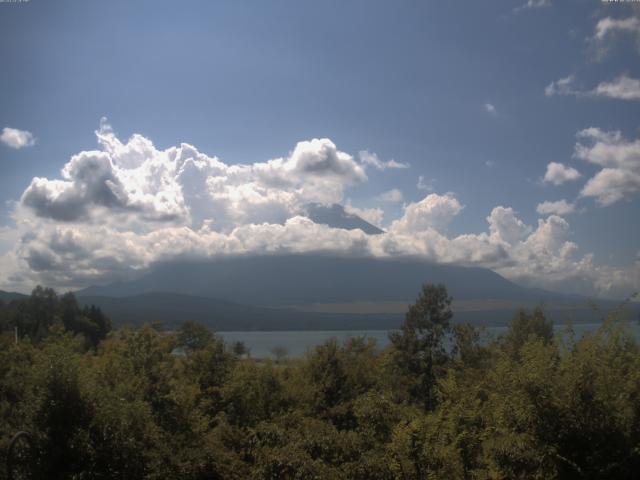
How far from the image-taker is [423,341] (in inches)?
1465

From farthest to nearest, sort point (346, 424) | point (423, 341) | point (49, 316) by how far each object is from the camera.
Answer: point (49, 316) < point (423, 341) < point (346, 424)

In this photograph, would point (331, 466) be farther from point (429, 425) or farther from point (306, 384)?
point (306, 384)

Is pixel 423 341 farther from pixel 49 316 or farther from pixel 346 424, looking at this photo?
pixel 49 316

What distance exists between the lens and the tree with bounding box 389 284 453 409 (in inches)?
1397

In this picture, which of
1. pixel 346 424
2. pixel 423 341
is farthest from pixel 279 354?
pixel 346 424

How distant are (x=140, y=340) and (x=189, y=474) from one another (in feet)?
24.8

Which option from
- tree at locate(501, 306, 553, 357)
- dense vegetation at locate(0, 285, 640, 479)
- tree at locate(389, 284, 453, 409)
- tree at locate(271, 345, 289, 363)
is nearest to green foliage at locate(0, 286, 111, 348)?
tree at locate(271, 345, 289, 363)

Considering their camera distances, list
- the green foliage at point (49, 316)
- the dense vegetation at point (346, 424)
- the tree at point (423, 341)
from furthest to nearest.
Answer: the green foliage at point (49, 316), the tree at point (423, 341), the dense vegetation at point (346, 424)

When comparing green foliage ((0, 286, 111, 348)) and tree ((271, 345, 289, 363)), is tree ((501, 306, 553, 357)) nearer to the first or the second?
tree ((271, 345, 289, 363))

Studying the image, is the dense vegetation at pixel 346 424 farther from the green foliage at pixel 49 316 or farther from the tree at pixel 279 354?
the green foliage at pixel 49 316

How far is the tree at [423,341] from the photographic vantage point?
1397 inches

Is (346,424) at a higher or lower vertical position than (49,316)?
lower

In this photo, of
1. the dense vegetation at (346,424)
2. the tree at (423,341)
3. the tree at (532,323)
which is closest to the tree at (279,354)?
the tree at (423,341)

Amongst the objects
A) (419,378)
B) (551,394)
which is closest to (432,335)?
(419,378)
